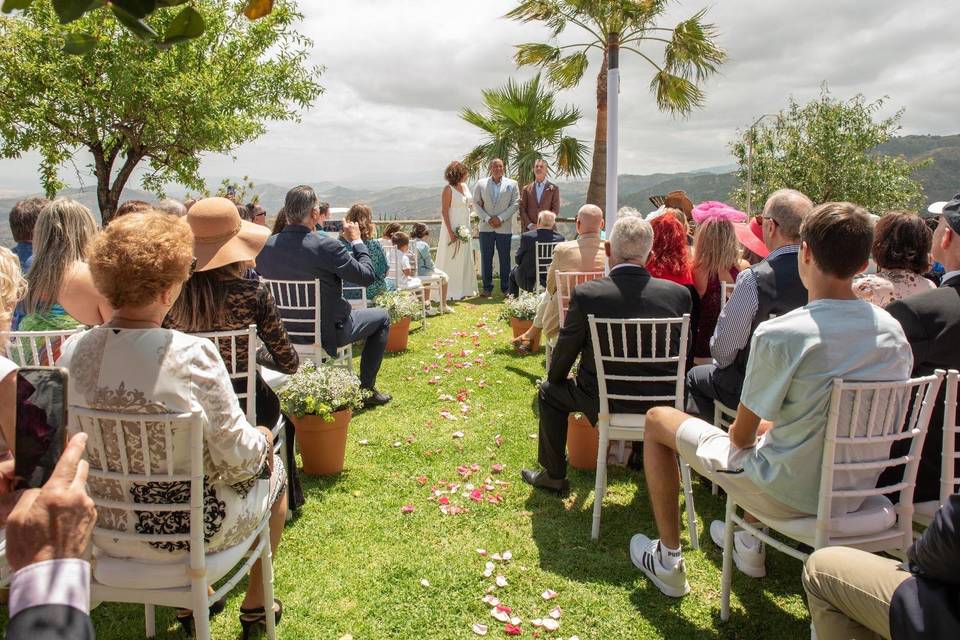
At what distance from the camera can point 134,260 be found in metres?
1.97

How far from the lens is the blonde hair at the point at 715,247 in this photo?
422cm

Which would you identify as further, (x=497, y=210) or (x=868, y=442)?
(x=497, y=210)

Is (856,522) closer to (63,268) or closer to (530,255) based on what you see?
(63,268)

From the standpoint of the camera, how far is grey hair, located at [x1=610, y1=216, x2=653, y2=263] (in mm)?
3518

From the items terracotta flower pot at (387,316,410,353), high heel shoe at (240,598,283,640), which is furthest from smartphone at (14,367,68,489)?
terracotta flower pot at (387,316,410,353)

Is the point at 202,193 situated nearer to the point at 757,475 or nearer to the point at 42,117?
the point at 42,117

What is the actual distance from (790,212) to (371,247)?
513cm

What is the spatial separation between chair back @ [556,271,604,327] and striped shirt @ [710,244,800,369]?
158 centimetres

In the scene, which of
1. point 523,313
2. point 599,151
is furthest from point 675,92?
point 523,313

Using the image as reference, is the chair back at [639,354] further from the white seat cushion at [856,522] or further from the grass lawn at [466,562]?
the white seat cushion at [856,522]

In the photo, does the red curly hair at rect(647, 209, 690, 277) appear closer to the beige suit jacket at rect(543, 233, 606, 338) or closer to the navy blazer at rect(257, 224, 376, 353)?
the beige suit jacket at rect(543, 233, 606, 338)

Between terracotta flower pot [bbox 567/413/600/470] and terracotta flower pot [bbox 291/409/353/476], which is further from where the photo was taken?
terracotta flower pot [bbox 567/413/600/470]

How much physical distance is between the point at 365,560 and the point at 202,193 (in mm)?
8994

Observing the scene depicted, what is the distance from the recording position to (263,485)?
8.27 ft
